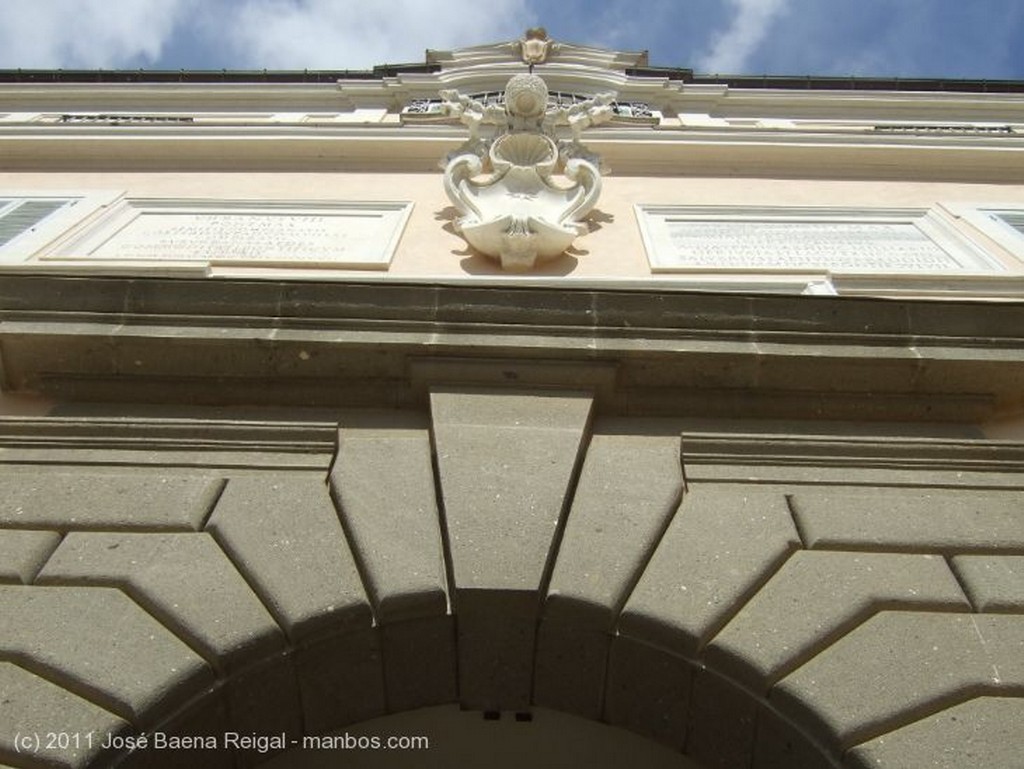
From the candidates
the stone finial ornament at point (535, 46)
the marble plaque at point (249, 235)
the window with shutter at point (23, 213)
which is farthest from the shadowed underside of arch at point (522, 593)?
the stone finial ornament at point (535, 46)

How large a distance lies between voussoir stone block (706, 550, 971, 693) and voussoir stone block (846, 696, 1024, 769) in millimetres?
396

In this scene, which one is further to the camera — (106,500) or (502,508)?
(106,500)

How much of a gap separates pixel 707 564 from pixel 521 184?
158 inches

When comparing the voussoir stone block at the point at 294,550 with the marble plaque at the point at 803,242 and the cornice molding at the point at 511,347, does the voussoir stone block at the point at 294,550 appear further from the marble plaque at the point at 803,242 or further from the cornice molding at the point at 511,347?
the marble plaque at the point at 803,242

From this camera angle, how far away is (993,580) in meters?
3.61

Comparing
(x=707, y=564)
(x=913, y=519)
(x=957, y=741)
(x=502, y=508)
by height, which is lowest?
(x=957, y=741)

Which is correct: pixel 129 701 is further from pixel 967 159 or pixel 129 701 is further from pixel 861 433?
pixel 967 159

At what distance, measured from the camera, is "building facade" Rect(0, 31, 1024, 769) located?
3.33 m

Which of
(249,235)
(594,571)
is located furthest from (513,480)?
(249,235)

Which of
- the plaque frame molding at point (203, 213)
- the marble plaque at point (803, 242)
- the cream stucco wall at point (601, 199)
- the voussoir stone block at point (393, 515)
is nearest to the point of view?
the voussoir stone block at point (393, 515)

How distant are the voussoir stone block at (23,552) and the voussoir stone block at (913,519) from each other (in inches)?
127

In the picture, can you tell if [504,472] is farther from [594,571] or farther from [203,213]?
[203,213]

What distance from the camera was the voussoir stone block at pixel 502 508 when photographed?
3.58 meters

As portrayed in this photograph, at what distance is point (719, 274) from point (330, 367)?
2.80 meters
